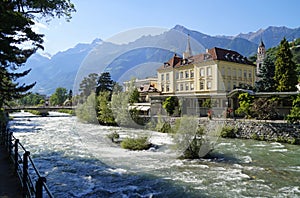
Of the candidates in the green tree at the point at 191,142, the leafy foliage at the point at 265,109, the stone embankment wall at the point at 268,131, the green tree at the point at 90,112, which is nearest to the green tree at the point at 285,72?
the leafy foliage at the point at 265,109

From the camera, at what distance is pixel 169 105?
3331cm

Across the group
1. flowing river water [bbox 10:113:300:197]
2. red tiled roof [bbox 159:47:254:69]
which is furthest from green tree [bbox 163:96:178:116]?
flowing river water [bbox 10:113:300:197]

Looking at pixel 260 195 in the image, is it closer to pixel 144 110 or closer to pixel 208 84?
pixel 144 110

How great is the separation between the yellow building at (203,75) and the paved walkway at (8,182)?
28265 millimetres

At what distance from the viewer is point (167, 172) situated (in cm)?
1138

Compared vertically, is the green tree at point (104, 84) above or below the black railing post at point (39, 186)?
above

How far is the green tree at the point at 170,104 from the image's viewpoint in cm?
3338

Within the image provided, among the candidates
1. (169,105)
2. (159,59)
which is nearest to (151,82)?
(169,105)

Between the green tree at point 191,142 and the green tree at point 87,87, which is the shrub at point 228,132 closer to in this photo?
the green tree at point 191,142

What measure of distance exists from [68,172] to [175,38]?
854cm

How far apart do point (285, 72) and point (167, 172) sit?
2617cm

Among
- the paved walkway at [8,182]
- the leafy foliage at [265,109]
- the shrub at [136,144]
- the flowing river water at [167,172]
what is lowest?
the flowing river water at [167,172]

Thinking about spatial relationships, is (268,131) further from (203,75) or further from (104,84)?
(104,84)

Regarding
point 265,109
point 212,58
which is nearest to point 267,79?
point 212,58
